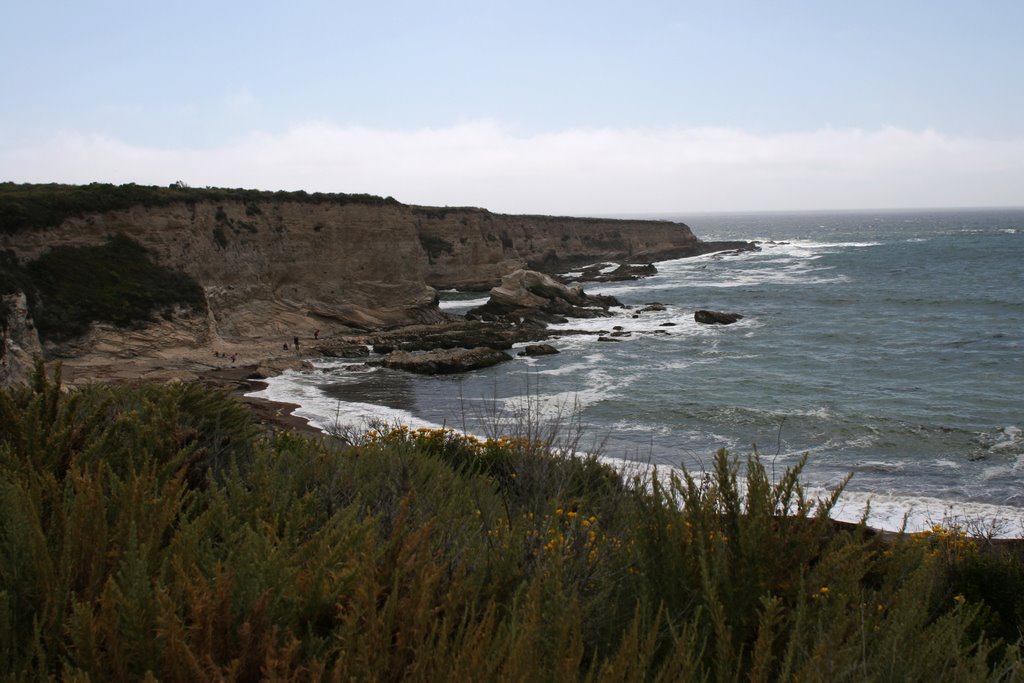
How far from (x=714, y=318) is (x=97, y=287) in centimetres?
3095

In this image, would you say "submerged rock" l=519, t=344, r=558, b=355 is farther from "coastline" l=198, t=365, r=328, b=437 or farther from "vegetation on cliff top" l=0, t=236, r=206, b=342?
"vegetation on cliff top" l=0, t=236, r=206, b=342

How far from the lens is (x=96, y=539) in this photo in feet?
11.4

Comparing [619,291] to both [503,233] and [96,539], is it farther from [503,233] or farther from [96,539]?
[96,539]

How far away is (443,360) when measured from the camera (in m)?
30.6

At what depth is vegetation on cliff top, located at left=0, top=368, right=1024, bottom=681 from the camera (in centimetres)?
273

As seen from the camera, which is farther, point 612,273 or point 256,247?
point 612,273

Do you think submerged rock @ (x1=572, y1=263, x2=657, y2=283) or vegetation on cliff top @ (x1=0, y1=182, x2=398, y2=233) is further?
submerged rock @ (x1=572, y1=263, x2=657, y2=283)

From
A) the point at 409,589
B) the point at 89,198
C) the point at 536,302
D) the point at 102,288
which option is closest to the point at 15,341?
the point at 102,288

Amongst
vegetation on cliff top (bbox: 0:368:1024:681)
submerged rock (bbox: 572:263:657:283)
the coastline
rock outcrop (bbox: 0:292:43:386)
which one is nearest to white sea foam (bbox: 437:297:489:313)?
submerged rock (bbox: 572:263:657:283)

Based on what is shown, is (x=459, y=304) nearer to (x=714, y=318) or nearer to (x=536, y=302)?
(x=536, y=302)

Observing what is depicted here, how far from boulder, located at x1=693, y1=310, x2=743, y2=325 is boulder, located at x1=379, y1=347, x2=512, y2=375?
14968 mm

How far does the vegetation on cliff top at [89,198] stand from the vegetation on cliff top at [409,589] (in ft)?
87.2

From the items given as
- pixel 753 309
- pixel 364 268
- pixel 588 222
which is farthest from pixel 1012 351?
pixel 588 222

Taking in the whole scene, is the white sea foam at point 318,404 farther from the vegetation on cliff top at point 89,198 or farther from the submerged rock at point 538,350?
the vegetation on cliff top at point 89,198
